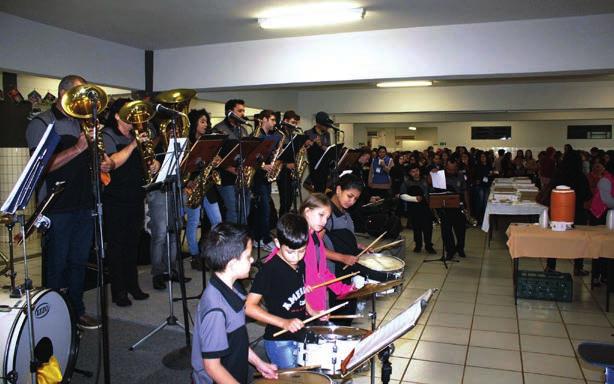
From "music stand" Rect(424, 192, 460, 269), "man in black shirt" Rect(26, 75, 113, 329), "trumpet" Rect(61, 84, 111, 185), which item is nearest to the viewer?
"trumpet" Rect(61, 84, 111, 185)

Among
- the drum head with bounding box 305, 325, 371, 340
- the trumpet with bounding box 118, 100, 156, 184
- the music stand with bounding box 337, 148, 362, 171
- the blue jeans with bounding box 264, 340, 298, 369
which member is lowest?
the blue jeans with bounding box 264, 340, 298, 369

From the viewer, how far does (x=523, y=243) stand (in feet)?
17.3

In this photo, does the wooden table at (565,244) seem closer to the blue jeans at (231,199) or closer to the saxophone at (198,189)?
the blue jeans at (231,199)

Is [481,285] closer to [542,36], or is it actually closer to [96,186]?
[542,36]

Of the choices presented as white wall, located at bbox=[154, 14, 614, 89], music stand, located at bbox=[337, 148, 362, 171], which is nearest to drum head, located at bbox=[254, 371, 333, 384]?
white wall, located at bbox=[154, 14, 614, 89]

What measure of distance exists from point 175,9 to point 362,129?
1523 centimetres

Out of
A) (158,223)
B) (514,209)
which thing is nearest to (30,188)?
(158,223)

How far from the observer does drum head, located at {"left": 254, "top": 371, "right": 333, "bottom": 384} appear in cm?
223

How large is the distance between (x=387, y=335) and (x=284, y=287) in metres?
1.02

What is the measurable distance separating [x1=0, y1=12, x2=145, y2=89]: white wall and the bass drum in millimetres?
3893

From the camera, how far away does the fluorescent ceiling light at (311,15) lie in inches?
217

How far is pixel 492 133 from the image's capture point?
1861 centimetres

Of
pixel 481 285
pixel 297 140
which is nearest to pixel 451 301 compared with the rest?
pixel 481 285

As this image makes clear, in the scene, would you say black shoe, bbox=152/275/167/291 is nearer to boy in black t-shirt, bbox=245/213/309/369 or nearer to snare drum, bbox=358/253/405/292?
snare drum, bbox=358/253/405/292
